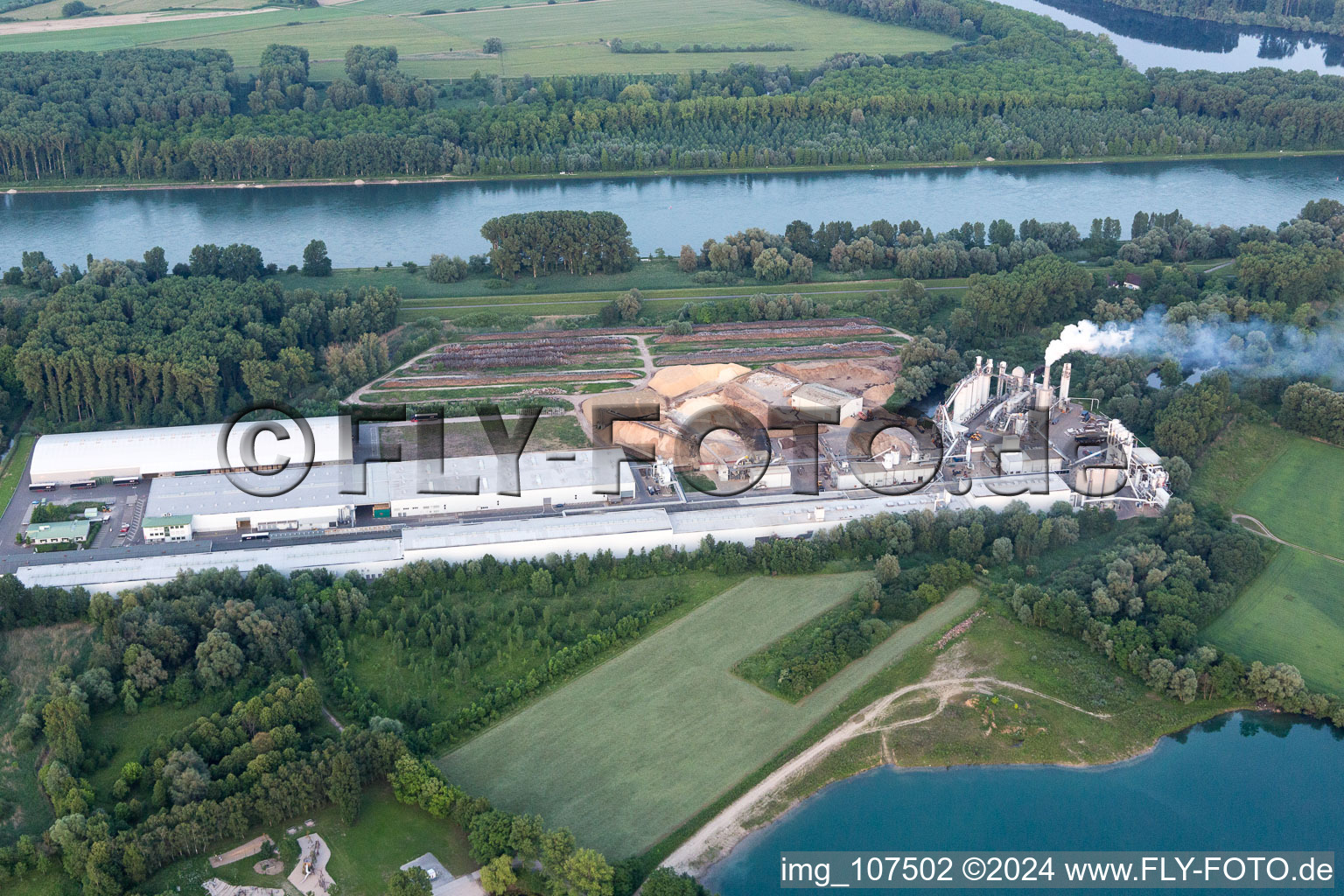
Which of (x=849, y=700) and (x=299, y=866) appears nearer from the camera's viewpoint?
(x=299, y=866)

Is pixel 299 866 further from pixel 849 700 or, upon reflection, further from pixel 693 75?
pixel 693 75

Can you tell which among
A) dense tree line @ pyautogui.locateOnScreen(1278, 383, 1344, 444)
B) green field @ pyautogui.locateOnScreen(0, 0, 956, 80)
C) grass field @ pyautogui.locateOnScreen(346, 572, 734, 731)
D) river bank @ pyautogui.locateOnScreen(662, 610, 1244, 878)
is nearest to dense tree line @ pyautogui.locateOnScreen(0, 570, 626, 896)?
grass field @ pyautogui.locateOnScreen(346, 572, 734, 731)

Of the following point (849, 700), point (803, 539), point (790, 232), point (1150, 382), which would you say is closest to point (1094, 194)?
point (790, 232)

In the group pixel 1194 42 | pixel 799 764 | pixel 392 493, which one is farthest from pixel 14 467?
pixel 1194 42

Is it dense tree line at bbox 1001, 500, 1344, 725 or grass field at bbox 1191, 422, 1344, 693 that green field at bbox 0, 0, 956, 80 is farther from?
dense tree line at bbox 1001, 500, 1344, 725

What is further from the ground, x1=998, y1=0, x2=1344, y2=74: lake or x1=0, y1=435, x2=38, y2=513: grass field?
x1=998, y1=0, x2=1344, y2=74: lake
